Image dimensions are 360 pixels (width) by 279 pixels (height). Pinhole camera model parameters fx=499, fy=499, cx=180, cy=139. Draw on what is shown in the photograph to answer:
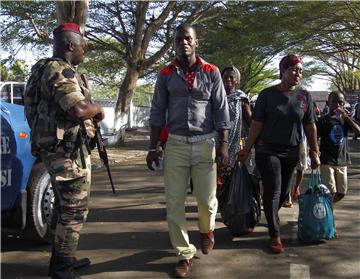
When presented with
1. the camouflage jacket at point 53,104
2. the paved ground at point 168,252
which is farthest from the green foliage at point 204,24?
the camouflage jacket at point 53,104

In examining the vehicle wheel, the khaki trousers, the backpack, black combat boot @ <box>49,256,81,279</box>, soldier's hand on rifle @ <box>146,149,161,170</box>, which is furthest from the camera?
the vehicle wheel

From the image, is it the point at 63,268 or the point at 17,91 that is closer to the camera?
the point at 63,268

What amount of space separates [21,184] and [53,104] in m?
1.08

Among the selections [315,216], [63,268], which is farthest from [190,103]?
[315,216]

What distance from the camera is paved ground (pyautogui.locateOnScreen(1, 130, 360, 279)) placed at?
402 cm

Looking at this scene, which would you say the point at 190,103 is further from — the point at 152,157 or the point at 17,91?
the point at 17,91

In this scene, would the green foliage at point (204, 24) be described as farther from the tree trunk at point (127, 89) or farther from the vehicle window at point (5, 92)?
the vehicle window at point (5, 92)

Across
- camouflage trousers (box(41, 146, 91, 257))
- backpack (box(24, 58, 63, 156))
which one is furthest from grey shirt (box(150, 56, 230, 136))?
backpack (box(24, 58, 63, 156))

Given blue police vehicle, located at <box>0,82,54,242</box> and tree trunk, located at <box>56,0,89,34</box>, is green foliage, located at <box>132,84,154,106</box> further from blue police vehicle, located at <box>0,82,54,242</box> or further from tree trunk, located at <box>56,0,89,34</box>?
blue police vehicle, located at <box>0,82,54,242</box>

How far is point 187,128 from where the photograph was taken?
397 cm

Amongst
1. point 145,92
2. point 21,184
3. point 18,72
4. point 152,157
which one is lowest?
point 21,184

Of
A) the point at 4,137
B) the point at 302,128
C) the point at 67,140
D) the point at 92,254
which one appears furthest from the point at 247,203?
the point at 4,137

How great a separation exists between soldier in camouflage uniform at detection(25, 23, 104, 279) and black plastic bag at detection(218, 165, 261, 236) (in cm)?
154

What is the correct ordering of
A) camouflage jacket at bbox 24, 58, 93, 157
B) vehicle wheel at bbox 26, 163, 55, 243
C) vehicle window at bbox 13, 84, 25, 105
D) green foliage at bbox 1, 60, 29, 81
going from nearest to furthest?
camouflage jacket at bbox 24, 58, 93, 157 → vehicle wheel at bbox 26, 163, 55, 243 → vehicle window at bbox 13, 84, 25, 105 → green foliage at bbox 1, 60, 29, 81
